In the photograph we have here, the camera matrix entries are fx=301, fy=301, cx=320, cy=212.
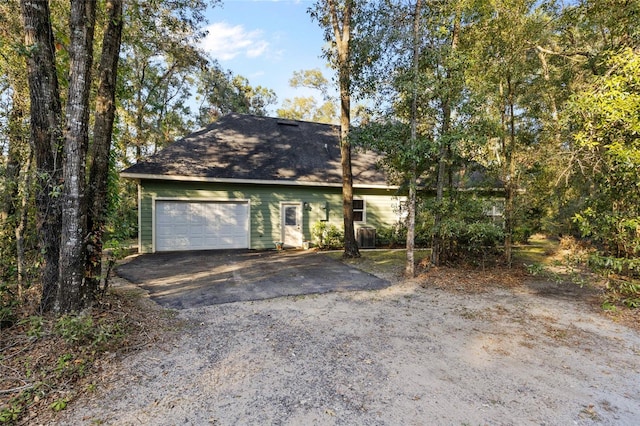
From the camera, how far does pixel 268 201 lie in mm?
11281

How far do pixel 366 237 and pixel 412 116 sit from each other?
5897 mm

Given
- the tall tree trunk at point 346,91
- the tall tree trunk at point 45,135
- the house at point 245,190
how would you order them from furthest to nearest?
the house at point 245,190 < the tall tree trunk at point 346,91 < the tall tree trunk at point 45,135

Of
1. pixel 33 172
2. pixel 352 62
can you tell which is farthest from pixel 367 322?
pixel 352 62

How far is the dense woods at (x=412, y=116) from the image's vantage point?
3.77 metres

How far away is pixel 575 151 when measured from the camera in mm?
4824

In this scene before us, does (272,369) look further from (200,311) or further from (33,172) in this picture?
(33,172)

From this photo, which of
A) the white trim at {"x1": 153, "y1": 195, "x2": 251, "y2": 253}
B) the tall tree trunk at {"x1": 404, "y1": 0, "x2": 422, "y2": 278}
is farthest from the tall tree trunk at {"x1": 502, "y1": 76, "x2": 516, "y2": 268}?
the white trim at {"x1": 153, "y1": 195, "x2": 251, "y2": 253}

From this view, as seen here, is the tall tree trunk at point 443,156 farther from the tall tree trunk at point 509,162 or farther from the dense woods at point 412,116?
the tall tree trunk at point 509,162

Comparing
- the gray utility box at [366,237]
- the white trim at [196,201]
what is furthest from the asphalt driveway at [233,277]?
the gray utility box at [366,237]

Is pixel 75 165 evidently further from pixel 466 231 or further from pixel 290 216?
pixel 290 216

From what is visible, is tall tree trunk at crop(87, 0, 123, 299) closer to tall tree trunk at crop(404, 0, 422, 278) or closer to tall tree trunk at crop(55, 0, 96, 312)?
tall tree trunk at crop(55, 0, 96, 312)

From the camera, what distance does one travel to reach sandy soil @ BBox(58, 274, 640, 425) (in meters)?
2.47

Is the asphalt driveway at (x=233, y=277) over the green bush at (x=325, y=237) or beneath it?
beneath

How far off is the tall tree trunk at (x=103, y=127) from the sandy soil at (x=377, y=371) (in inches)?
66.5
